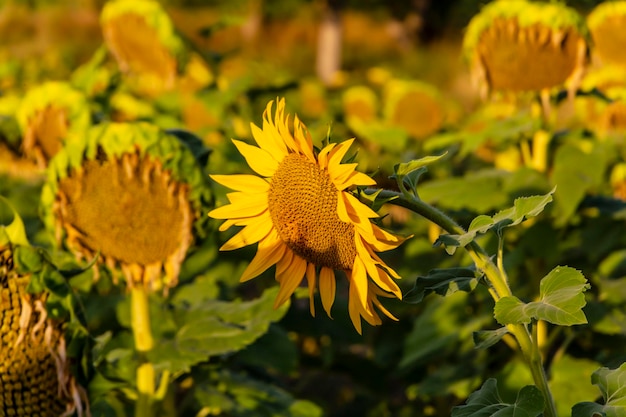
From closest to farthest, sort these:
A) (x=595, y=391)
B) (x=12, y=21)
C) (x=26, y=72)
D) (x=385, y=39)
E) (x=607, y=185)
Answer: (x=595, y=391)
(x=607, y=185)
(x=26, y=72)
(x=12, y=21)
(x=385, y=39)

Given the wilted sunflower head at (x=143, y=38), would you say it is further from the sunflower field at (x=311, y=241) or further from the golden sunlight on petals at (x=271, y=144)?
the golden sunlight on petals at (x=271, y=144)

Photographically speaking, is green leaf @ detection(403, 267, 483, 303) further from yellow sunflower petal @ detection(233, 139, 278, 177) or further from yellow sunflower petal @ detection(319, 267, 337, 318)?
yellow sunflower petal @ detection(233, 139, 278, 177)

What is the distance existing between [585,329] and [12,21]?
1415 cm

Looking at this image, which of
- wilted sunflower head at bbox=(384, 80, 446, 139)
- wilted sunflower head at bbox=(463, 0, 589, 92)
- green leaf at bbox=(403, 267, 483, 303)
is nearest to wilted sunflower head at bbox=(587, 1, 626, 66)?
wilted sunflower head at bbox=(463, 0, 589, 92)

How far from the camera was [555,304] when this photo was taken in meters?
1.12

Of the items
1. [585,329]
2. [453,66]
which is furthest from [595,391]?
[453,66]

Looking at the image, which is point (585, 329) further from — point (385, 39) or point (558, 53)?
point (385, 39)

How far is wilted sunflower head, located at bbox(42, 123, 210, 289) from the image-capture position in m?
1.77

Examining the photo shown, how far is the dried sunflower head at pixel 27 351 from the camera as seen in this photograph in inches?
54.1

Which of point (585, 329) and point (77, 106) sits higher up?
point (77, 106)

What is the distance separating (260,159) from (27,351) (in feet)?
1.43

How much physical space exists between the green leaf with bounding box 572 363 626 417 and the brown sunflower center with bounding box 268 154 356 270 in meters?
0.32

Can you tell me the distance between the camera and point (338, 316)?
2523 mm

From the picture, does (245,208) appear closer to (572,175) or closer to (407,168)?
(407,168)
